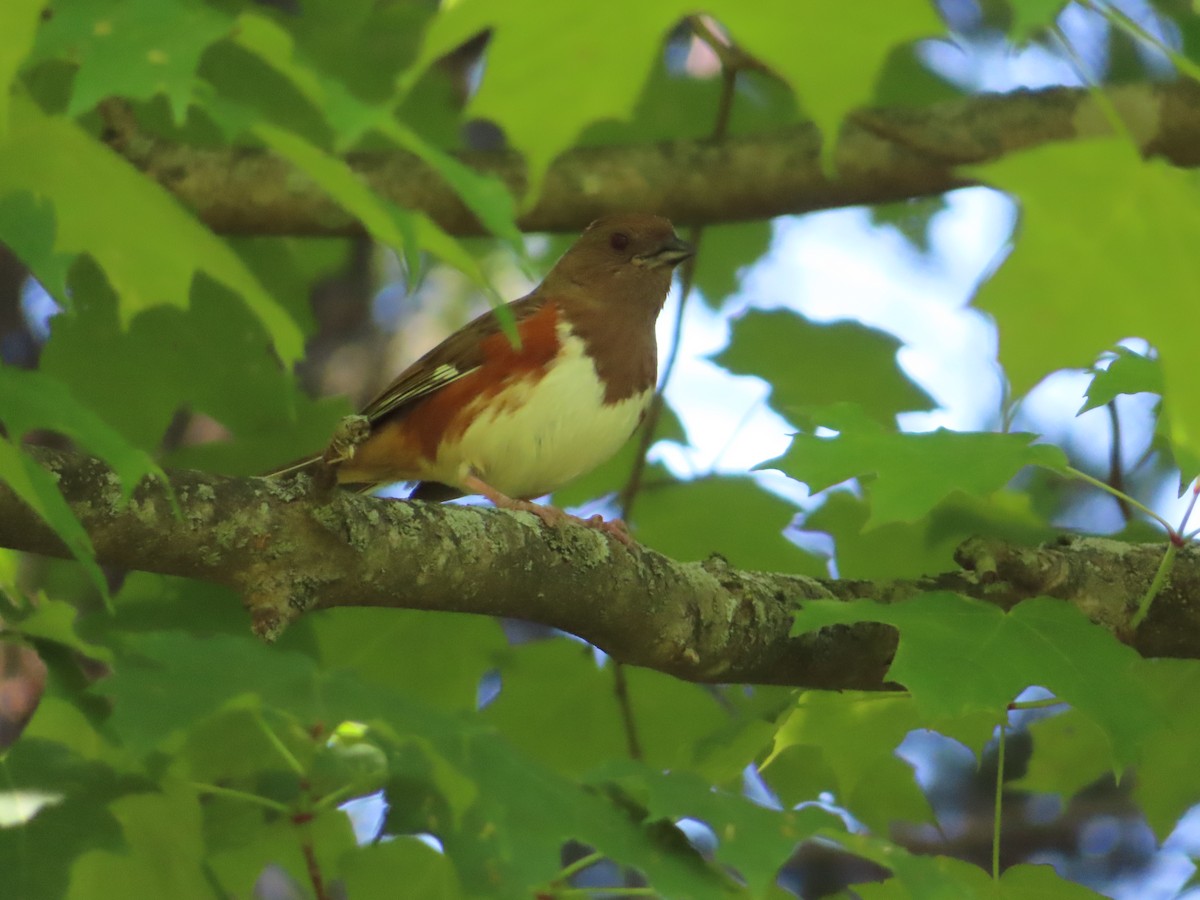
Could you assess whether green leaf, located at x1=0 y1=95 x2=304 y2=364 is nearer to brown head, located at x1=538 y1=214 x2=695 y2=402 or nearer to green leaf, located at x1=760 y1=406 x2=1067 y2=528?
green leaf, located at x1=760 y1=406 x2=1067 y2=528

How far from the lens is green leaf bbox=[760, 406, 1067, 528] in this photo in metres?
2.26

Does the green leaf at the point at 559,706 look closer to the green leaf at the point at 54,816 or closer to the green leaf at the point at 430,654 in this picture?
the green leaf at the point at 430,654

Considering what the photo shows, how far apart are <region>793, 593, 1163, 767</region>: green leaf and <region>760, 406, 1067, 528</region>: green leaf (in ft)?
0.62

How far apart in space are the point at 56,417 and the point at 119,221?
534mm

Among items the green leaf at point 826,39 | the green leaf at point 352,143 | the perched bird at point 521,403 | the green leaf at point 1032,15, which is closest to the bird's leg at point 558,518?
the perched bird at point 521,403

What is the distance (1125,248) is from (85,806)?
1.70 m

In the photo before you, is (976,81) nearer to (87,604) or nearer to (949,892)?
(87,604)

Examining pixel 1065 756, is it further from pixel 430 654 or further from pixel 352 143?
pixel 352 143

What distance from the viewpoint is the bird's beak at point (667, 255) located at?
465cm

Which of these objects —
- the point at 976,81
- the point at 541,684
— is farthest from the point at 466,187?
the point at 976,81

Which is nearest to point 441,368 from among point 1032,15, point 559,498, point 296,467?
point 559,498

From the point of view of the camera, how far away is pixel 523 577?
2.84 meters

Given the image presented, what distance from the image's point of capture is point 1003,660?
2.30 metres

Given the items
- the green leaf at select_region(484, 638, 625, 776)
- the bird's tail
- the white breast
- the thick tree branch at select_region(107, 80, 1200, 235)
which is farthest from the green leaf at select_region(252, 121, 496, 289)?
the thick tree branch at select_region(107, 80, 1200, 235)
